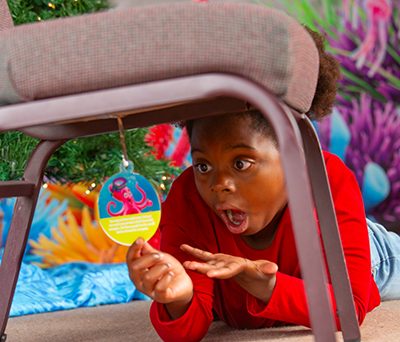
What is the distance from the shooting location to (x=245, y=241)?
1215 mm

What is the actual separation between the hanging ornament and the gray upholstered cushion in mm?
167

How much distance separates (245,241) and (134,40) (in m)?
0.61

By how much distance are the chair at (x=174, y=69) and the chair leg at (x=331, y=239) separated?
25cm

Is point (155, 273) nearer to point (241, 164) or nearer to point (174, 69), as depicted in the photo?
point (241, 164)

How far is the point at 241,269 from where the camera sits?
94 cm

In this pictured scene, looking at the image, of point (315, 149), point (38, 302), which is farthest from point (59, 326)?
point (315, 149)

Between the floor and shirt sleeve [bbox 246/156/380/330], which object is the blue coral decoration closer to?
the floor

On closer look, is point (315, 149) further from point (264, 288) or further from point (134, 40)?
point (134, 40)

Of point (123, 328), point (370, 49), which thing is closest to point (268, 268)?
point (123, 328)

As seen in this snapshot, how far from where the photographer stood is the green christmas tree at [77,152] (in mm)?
1838

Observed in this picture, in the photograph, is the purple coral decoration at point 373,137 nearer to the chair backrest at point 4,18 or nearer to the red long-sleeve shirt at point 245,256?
the red long-sleeve shirt at point 245,256

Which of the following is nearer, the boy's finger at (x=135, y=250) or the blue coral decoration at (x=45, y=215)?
the boy's finger at (x=135, y=250)

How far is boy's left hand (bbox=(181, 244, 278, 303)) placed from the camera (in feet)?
2.89

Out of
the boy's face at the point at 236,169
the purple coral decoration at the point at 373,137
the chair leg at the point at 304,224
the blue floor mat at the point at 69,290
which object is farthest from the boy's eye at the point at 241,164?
the purple coral decoration at the point at 373,137
